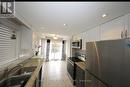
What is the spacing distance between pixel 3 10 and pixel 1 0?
30 cm

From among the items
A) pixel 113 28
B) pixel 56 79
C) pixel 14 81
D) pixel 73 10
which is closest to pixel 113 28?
pixel 113 28

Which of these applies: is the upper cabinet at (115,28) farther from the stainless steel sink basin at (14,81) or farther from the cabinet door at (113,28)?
the stainless steel sink basin at (14,81)

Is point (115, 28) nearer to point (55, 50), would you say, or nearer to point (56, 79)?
point (56, 79)

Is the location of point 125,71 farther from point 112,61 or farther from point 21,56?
point 21,56

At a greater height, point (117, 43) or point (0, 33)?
point (0, 33)

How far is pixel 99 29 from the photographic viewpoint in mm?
2578

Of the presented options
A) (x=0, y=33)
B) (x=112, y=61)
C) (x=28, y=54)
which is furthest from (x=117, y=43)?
(x=28, y=54)

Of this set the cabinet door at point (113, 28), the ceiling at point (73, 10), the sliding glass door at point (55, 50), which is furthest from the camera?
the sliding glass door at point (55, 50)

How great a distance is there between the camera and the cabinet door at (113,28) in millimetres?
1761

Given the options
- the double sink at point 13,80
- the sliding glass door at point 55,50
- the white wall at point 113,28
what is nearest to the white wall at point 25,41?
the double sink at point 13,80

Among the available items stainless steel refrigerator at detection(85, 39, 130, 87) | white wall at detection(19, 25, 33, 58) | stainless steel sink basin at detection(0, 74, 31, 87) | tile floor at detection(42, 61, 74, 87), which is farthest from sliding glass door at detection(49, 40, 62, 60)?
stainless steel refrigerator at detection(85, 39, 130, 87)

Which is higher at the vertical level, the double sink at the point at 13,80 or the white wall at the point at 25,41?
the white wall at the point at 25,41

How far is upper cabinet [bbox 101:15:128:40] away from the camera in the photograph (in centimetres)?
168

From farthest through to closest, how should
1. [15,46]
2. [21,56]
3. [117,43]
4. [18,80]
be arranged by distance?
[21,56] < [15,46] < [18,80] < [117,43]
